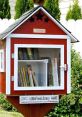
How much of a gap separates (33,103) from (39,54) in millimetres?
563

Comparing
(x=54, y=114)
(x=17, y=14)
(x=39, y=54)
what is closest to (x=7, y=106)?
(x=54, y=114)

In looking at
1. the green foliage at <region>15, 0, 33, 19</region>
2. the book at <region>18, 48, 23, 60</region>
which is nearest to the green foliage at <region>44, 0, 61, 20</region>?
the green foliage at <region>15, 0, 33, 19</region>

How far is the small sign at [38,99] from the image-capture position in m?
5.86

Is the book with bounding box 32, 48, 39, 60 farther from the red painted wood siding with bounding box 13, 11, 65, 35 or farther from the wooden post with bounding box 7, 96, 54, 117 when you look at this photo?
the wooden post with bounding box 7, 96, 54, 117

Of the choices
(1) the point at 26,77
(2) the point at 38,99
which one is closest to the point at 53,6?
(1) the point at 26,77

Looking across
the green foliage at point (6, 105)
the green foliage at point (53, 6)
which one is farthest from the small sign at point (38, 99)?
the green foliage at point (53, 6)

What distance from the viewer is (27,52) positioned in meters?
6.05

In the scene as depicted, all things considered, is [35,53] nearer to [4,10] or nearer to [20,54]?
[20,54]

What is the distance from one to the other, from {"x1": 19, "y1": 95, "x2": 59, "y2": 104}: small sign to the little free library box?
0.05 m

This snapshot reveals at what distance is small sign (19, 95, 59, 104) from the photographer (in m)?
5.86

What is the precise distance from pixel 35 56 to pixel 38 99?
0.50m

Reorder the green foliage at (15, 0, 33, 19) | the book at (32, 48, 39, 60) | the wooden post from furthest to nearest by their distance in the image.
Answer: the green foliage at (15, 0, 33, 19) → the book at (32, 48, 39, 60) → the wooden post

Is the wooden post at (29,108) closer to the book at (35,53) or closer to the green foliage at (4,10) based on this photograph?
the book at (35,53)

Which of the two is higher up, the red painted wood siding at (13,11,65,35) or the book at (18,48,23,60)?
the red painted wood siding at (13,11,65,35)
